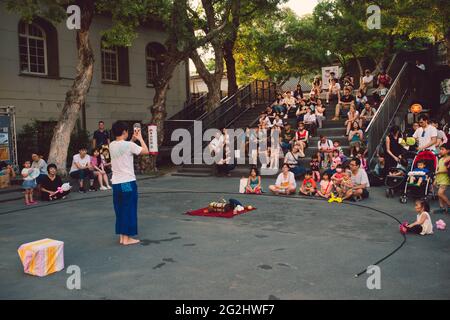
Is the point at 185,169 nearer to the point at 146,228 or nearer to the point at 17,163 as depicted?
the point at 17,163

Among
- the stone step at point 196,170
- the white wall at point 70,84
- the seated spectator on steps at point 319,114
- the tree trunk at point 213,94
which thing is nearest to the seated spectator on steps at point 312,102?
the seated spectator on steps at point 319,114

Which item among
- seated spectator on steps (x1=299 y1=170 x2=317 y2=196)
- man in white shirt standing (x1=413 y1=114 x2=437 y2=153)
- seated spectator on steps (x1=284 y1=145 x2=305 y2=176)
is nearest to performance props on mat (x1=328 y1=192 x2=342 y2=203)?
seated spectator on steps (x1=299 y1=170 x2=317 y2=196)

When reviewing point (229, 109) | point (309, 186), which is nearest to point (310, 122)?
point (229, 109)

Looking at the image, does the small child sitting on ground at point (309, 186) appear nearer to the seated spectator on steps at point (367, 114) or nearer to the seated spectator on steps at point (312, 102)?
the seated spectator on steps at point (367, 114)

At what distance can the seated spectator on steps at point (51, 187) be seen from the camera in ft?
40.8

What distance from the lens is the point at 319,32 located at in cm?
2712

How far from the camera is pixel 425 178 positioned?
1027cm

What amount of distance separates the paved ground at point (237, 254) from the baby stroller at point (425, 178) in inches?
23.0

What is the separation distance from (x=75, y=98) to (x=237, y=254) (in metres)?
11.4

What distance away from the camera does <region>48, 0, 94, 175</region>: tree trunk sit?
1541cm

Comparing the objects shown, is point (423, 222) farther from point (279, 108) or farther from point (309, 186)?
point (279, 108)
